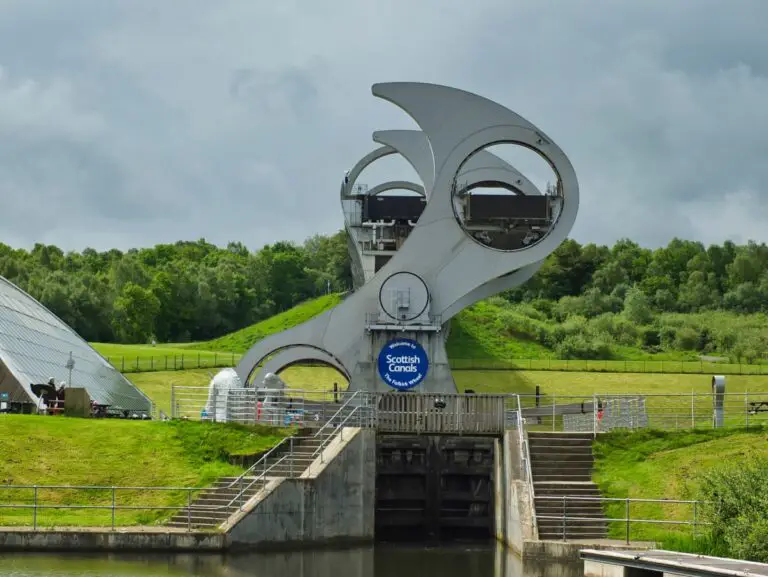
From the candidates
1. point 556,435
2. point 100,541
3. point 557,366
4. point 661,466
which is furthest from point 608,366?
point 100,541

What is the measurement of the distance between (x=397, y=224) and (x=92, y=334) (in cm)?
6903

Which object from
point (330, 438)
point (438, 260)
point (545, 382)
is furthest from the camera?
point (545, 382)

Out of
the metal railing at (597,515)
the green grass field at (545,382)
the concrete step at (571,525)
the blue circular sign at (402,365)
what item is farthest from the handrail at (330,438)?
the green grass field at (545,382)

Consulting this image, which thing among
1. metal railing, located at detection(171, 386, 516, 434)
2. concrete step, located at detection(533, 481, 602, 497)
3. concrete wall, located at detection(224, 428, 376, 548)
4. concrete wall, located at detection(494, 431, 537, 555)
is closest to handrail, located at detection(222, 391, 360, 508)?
concrete wall, located at detection(224, 428, 376, 548)

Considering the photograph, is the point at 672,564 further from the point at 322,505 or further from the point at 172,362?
the point at 172,362

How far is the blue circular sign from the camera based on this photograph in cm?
5206

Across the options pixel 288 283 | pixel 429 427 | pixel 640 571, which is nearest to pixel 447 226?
pixel 429 427

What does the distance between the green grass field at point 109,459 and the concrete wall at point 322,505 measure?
2348mm

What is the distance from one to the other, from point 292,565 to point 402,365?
18.0 m

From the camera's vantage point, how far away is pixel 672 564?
87.6 ft

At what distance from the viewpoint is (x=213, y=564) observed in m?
33.7

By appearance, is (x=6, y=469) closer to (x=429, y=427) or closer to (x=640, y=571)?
(x=429, y=427)

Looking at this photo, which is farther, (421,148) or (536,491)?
(421,148)

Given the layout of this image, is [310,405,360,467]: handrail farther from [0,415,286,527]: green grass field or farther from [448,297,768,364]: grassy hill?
[448,297,768,364]: grassy hill
